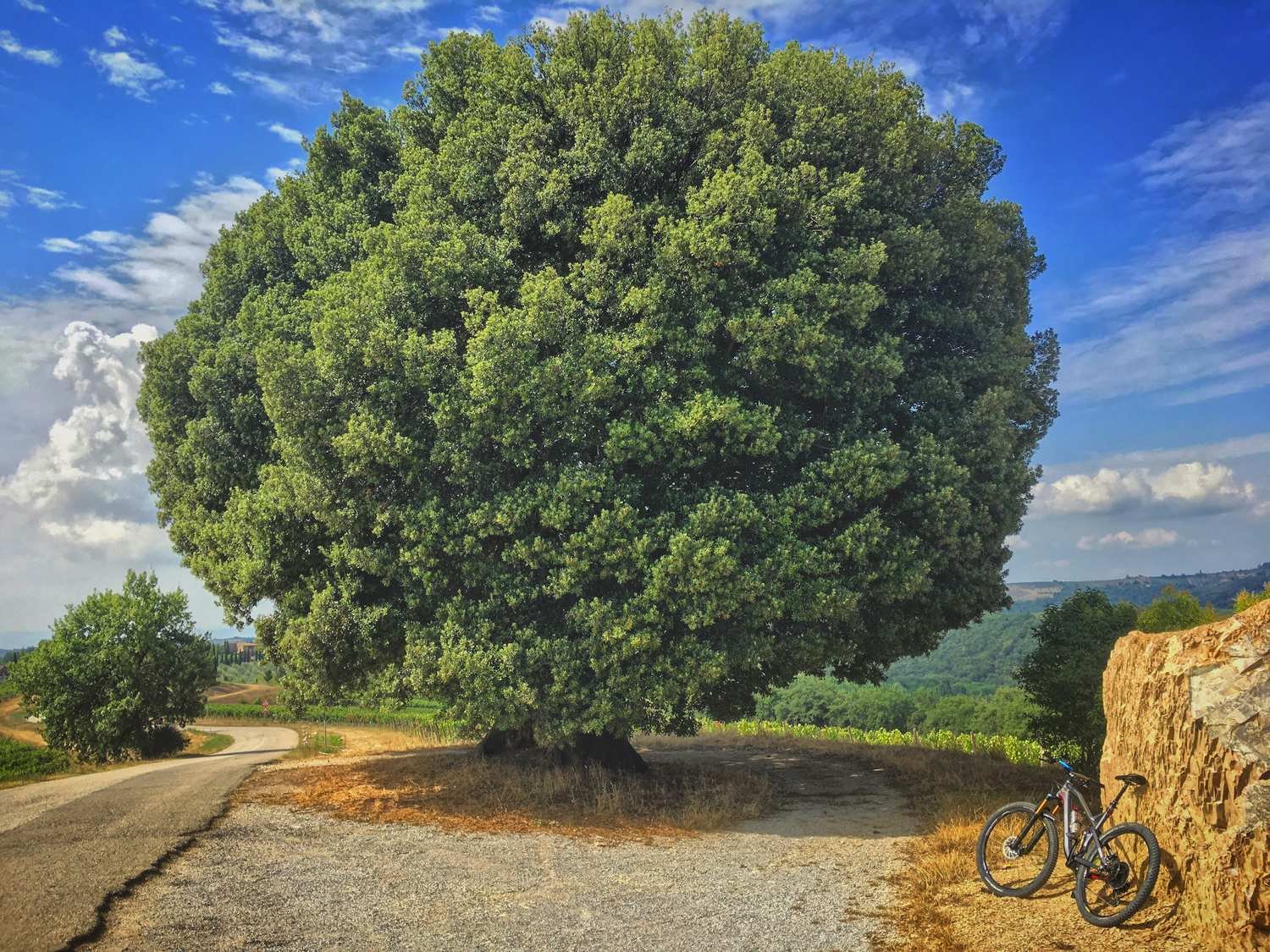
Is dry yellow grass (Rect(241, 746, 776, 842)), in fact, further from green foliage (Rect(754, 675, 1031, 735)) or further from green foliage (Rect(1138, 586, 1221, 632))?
green foliage (Rect(754, 675, 1031, 735))

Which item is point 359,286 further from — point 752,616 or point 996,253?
point 996,253

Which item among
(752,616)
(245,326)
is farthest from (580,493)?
(245,326)

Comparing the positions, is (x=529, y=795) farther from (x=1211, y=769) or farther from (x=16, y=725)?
(x=16, y=725)

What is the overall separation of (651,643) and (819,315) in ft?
22.6

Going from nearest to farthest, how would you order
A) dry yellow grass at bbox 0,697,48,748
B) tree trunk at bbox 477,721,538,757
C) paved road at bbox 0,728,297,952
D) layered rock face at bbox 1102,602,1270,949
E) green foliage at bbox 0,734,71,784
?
layered rock face at bbox 1102,602,1270,949 → paved road at bbox 0,728,297,952 → tree trunk at bbox 477,721,538,757 → green foliage at bbox 0,734,71,784 → dry yellow grass at bbox 0,697,48,748

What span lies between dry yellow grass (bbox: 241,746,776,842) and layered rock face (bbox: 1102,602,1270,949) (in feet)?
26.6

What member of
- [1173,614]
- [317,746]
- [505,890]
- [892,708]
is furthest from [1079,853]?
[892,708]

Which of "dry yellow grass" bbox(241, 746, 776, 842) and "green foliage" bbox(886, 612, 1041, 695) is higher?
"dry yellow grass" bbox(241, 746, 776, 842)

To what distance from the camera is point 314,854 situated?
1277cm

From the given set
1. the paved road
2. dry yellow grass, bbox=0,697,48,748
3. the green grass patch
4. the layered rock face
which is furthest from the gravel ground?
dry yellow grass, bbox=0,697,48,748

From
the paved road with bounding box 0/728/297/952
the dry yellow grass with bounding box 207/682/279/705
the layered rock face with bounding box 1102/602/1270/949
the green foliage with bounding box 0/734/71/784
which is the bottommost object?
the dry yellow grass with bounding box 207/682/279/705

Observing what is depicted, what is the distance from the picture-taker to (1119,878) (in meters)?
9.04

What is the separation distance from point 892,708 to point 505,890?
191ft

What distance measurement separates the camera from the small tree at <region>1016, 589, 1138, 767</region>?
1845 cm
